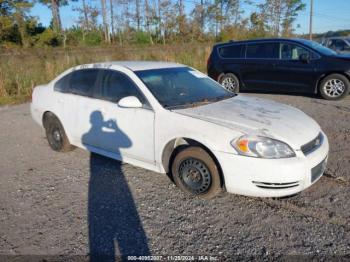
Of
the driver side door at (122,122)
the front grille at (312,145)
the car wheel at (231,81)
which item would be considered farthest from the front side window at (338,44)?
the driver side door at (122,122)

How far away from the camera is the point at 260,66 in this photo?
9711mm

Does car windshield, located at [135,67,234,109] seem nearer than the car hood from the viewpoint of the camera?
No

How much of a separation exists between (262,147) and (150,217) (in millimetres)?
1353

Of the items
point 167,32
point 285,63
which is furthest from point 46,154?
point 167,32

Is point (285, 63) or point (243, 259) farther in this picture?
point (285, 63)

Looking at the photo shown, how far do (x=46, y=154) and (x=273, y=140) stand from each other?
12.7 ft

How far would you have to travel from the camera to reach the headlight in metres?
3.32

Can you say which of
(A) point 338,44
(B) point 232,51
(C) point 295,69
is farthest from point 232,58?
(A) point 338,44

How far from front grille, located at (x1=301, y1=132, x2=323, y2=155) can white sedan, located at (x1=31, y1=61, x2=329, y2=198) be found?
1 centimetres

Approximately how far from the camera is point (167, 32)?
37156 millimetres

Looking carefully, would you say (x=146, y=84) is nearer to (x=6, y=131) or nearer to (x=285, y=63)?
(x=6, y=131)

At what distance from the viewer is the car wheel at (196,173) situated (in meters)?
3.59

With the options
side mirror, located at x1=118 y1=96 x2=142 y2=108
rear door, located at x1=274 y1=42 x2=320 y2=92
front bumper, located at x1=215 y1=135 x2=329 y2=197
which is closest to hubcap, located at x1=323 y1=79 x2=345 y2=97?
rear door, located at x1=274 y1=42 x2=320 y2=92

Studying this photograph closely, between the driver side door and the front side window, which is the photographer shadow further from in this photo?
the front side window
